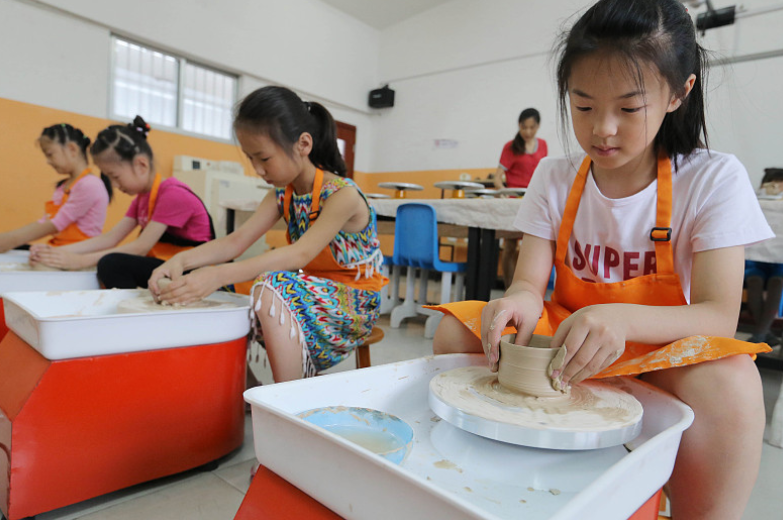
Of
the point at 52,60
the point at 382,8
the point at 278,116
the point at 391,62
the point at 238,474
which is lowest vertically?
the point at 238,474

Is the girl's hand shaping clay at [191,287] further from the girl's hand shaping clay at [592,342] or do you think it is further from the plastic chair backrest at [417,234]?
the plastic chair backrest at [417,234]

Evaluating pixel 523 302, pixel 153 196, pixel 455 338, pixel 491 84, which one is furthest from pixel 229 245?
pixel 491 84

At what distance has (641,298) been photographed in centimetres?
79

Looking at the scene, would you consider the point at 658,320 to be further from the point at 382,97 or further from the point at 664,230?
the point at 382,97

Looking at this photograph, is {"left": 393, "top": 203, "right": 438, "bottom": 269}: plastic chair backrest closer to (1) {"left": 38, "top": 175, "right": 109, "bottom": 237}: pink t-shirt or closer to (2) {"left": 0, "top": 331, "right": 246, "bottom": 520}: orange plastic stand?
(1) {"left": 38, "top": 175, "right": 109, "bottom": 237}: pink t-shirt

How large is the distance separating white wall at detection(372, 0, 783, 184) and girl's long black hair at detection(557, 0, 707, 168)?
12.9 ft

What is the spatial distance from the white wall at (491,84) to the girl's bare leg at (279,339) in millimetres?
4006

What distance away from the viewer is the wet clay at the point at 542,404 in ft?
1.82

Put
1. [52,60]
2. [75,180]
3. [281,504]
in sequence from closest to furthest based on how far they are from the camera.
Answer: [281,504] → [75,180] → [52,60]

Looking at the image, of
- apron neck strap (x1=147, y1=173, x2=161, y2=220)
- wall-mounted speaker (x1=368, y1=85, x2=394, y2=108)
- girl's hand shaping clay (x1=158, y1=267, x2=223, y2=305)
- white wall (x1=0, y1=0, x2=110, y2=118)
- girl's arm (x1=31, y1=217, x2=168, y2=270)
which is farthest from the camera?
wall-mounted speaker (x1=368, y1=85, x2=394, y2=108)

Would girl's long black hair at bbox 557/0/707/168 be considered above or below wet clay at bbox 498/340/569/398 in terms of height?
above

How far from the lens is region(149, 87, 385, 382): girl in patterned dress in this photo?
3.60 ft

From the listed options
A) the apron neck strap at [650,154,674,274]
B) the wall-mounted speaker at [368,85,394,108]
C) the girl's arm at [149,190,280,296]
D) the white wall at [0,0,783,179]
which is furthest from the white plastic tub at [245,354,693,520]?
the wall-mounted speaker at [368,85,394,108]

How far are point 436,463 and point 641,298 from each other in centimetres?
46
